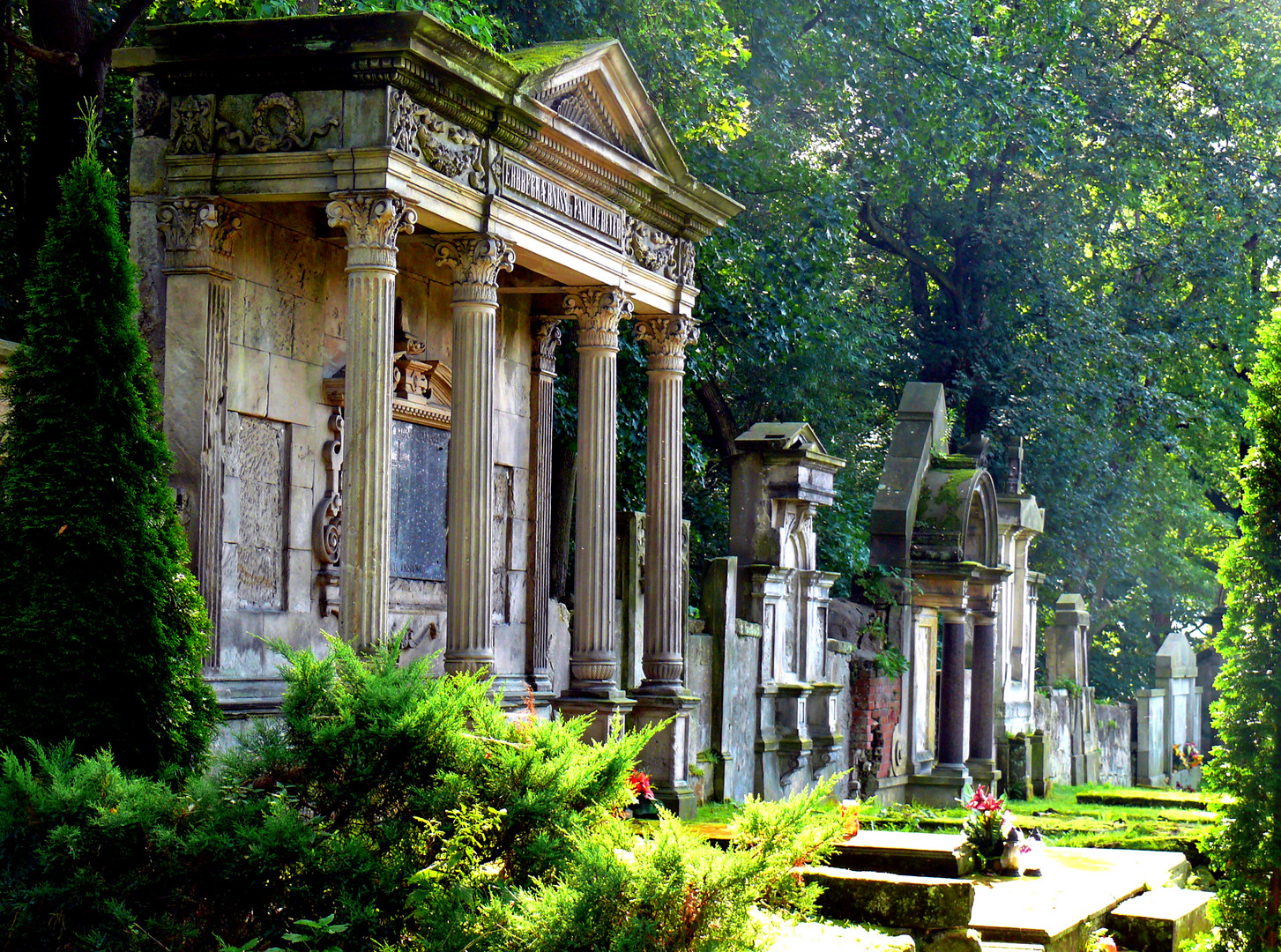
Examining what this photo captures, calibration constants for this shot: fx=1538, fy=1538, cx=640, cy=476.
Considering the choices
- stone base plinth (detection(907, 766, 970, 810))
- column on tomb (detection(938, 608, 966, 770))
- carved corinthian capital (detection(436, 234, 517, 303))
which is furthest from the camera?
column on tomb (detection(938, 608, 966, 770))

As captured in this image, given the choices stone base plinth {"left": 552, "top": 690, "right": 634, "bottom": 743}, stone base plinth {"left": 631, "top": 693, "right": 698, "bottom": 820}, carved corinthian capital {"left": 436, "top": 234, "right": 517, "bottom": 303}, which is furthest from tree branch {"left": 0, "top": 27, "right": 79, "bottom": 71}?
stone base plinth {"left": 631, "top": 693, "right": 698, "bottom": 820}

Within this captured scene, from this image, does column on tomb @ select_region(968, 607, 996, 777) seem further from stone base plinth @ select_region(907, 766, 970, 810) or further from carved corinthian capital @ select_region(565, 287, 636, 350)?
carved corinthian capital @ select_region(565, 287, 636, 350)

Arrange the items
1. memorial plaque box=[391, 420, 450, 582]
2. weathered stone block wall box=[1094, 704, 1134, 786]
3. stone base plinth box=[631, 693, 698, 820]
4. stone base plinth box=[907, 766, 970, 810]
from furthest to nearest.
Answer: weathered stone block wall box=[1094, 704, 1134, 786]
stone base plinth box=[907, 766, 970, 810]
stone base plinth box=[631, 693, 698, 820]
memorial plaque box=[391, 420, 450, 582]

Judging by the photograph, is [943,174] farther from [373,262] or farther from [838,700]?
[373,262]

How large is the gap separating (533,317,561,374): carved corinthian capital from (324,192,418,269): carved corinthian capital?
13.6 ft

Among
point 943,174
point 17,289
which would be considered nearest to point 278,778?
point 17,289

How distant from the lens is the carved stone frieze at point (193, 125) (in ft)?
31.5

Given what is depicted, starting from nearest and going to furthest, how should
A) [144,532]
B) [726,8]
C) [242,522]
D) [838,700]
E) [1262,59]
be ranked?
[144,532] → [242,522] → [838,700] → [726,8] → [1262,59]

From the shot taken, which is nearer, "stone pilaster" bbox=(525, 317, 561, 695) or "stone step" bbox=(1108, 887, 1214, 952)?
"stone step" bbox=(1108, 887, 1214, 952)

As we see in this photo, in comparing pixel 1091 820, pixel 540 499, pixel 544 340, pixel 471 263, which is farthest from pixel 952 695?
pixel 471 263

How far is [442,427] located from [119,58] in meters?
3.93

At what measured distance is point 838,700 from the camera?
630 inches

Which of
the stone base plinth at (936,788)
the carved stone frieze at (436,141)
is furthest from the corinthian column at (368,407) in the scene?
the stone base plinth at (936,788)

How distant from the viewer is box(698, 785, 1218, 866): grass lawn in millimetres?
12031
